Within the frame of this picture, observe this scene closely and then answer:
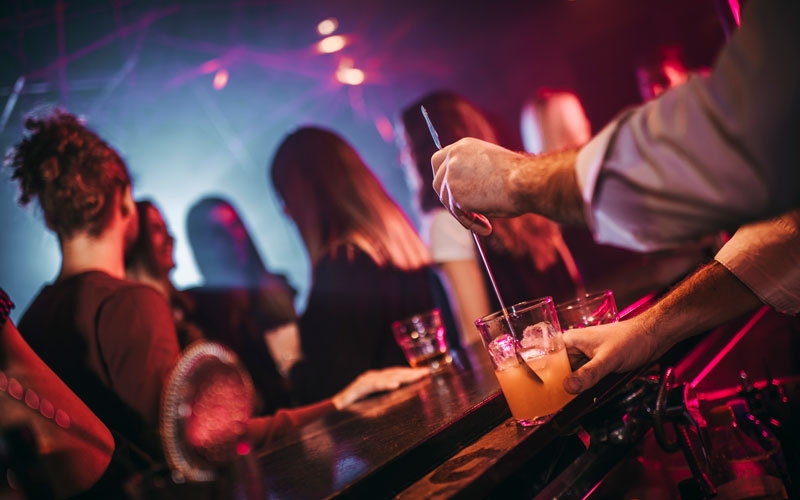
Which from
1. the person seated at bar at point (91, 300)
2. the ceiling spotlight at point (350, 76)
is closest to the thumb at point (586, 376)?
the person seated at bar at point (91, 300)

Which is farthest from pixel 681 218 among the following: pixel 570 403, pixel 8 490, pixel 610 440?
pixel 8 490

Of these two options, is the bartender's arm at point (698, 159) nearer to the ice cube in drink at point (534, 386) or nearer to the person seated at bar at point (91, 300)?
the ice cube in drink at point (534, 386)

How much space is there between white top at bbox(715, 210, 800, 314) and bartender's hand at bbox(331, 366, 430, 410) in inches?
42.5

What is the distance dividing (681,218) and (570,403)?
450 mm

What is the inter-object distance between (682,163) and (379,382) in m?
1.48

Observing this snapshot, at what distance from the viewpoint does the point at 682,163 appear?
2.49 feet

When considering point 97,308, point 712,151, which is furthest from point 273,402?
point 712,151

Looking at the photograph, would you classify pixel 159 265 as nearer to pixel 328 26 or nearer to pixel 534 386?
pixel 534 386

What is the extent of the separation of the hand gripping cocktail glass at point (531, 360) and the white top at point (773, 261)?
0.64 metres

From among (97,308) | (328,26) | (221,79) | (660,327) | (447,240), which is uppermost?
(328,26)

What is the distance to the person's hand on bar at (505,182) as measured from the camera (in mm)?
886

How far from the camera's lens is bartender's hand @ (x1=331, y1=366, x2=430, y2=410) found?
1.98m

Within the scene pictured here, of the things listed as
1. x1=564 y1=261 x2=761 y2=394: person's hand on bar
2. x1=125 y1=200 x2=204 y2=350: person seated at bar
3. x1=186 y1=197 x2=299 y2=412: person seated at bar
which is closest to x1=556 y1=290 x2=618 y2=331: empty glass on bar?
x1=564 y1=261 x2=761 y2=394: person's hand on bar

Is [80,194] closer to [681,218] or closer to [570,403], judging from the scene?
[570,403]
